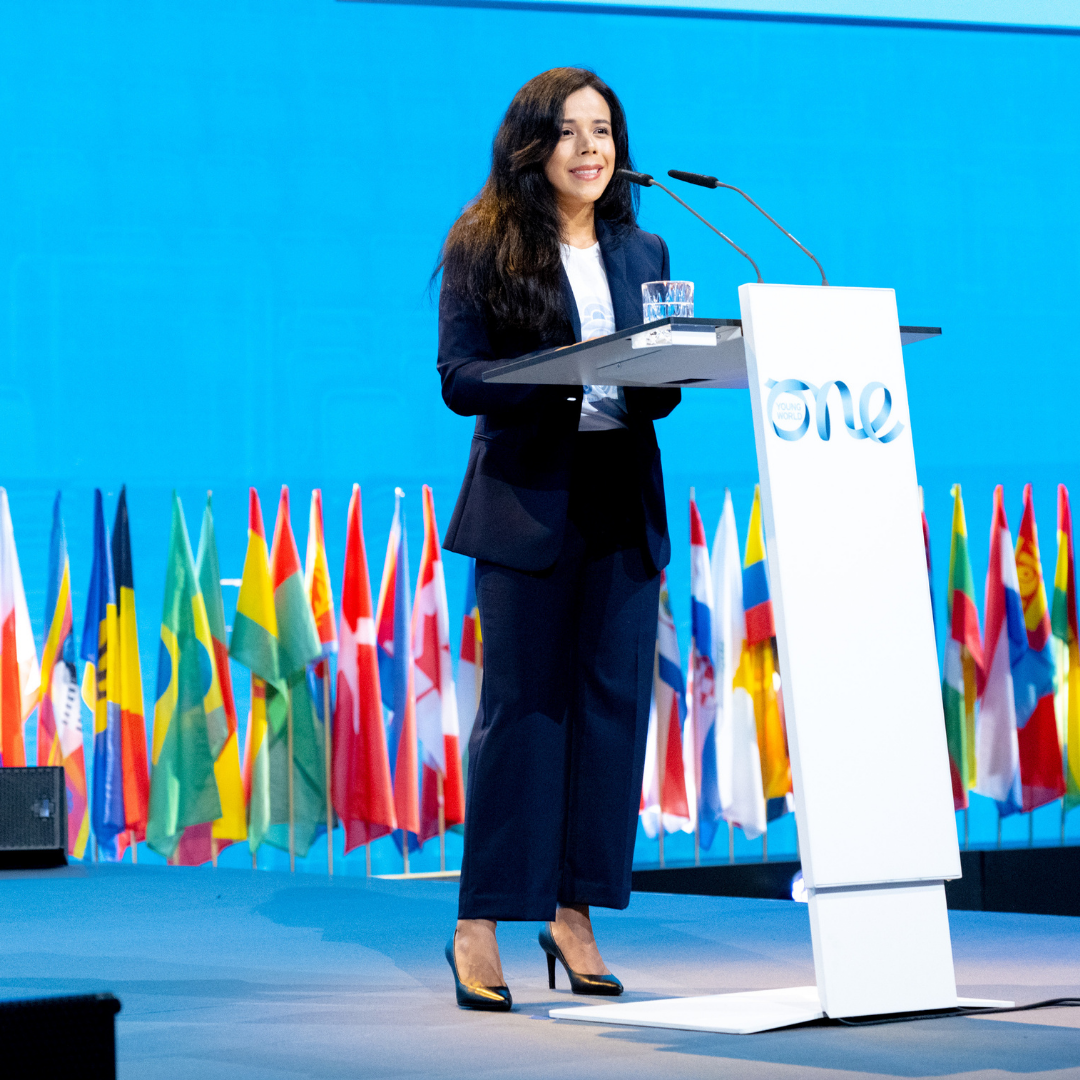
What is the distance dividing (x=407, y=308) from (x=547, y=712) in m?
5.90

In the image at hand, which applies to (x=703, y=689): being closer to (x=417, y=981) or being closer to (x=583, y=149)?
(x=417, y=981)

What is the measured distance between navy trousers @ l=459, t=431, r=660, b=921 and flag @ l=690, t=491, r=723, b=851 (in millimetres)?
4824

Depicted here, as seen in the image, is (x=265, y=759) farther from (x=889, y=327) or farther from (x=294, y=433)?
(x=889, y=327)

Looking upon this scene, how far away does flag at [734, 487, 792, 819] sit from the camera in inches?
274

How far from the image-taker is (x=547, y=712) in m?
2.11

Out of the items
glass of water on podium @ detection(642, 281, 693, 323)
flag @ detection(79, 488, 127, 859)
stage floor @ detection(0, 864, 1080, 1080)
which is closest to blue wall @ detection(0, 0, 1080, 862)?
flag @ detection(79, 488, 127, 859)

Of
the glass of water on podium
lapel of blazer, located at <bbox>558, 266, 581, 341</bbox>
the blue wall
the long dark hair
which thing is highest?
the blue wall

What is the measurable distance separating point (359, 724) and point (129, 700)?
3.42 feet

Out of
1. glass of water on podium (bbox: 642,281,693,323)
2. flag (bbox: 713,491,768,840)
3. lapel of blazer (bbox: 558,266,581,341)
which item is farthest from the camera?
flag (bbox: 713,491,768,840)

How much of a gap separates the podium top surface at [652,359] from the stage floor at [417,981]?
811 mm

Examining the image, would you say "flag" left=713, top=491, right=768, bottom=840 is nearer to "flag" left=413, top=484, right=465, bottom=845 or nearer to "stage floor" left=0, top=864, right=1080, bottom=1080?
"flag" left=413, top=484, right=465, bottom=845

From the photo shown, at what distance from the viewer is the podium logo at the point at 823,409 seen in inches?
68.7

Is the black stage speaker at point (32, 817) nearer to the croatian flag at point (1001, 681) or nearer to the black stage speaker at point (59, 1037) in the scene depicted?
the black stage speaker at point (59, 1037)

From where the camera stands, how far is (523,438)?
2.10 meters
